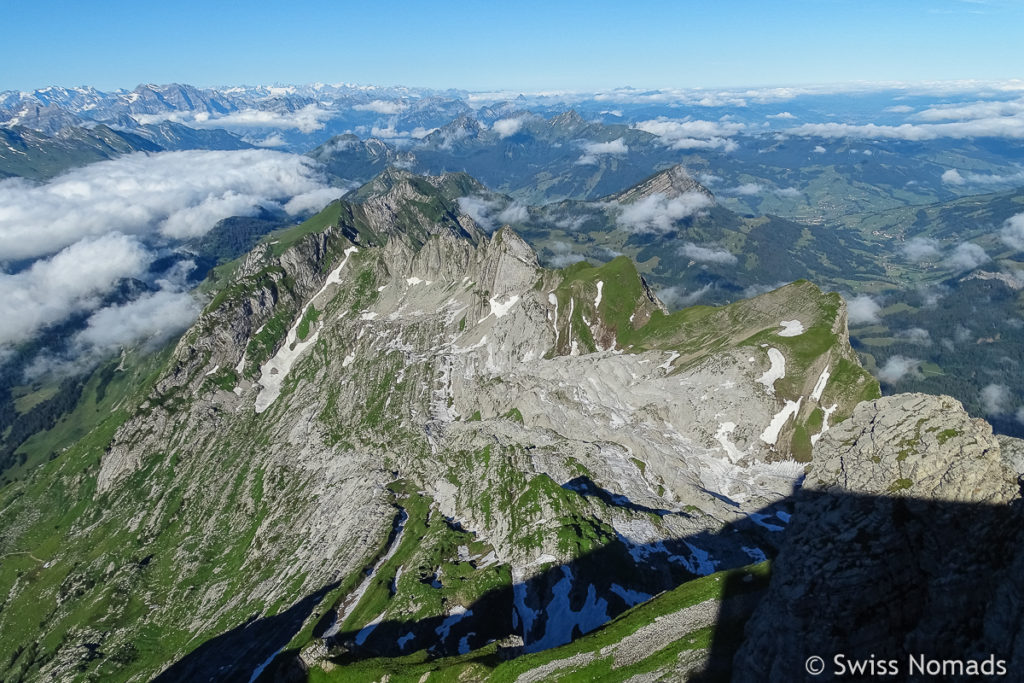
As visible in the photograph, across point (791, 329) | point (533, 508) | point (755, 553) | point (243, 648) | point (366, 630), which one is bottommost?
point (243, 648)

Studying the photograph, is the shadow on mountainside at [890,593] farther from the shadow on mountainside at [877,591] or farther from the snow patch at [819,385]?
the snow patch at [819,385]

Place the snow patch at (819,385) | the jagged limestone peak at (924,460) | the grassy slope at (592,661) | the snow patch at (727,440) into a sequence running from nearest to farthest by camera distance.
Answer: the jagged limestone peak at (924,460), the grassy slope at (592,661), the snow patch at (727,440), the snow patch at (819,385)

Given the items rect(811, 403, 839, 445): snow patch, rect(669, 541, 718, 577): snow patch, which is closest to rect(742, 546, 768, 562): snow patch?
rect(669, 541, 718, 577): snow patch

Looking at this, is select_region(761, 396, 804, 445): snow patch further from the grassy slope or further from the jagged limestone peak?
the jagged limestone peak

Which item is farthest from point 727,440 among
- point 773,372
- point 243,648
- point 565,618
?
point 243,648

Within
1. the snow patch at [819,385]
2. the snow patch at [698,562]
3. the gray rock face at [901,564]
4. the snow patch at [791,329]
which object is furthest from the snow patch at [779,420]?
the gray rock face at [901,564]

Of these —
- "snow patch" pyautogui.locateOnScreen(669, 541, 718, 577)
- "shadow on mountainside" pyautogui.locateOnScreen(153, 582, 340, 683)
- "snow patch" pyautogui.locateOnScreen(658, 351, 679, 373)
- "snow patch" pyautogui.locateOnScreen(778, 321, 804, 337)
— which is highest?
"snow patch" pyautogui.locateOnScreen(778, 321, 804, 337)

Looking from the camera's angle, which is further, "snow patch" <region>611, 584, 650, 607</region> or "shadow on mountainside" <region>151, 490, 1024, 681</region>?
"snow patch" <region>611, 584, 650, 607</region>

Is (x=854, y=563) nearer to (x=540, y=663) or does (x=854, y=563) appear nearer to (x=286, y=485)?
(x=540, y=663)

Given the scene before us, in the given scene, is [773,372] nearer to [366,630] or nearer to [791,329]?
[791,329]
